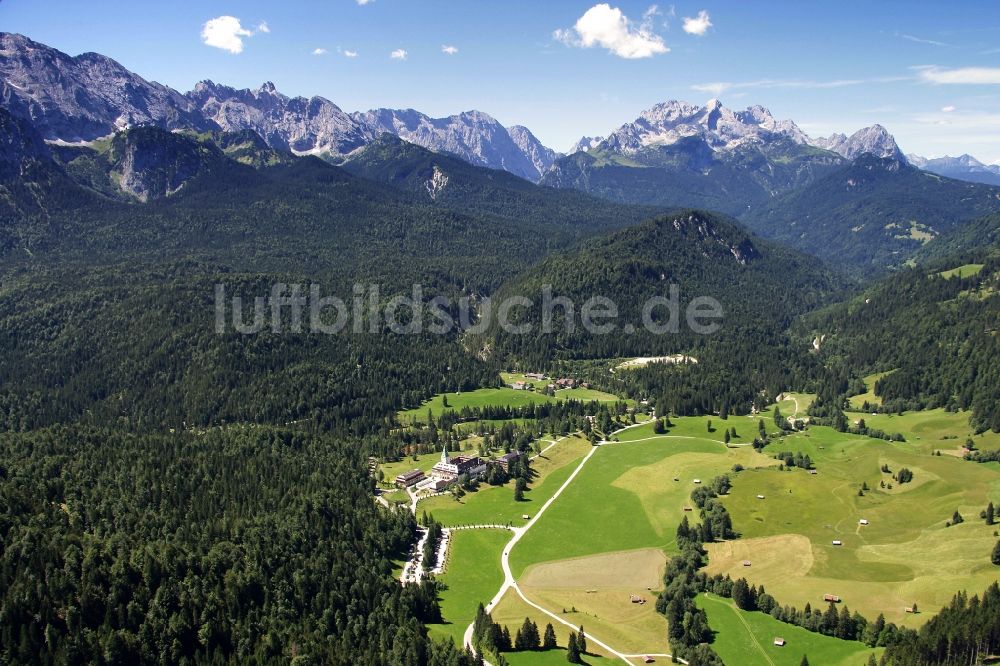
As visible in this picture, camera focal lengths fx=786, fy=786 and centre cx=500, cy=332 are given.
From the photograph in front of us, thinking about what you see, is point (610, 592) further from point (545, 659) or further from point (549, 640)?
point (545, 659)

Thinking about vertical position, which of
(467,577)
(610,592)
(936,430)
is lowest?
(610,592)

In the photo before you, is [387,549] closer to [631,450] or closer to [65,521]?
[65,521]

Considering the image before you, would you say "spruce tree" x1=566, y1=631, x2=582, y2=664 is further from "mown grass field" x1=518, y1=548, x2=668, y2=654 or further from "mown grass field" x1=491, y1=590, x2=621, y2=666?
"mown grass field" x1=518, y1=548, x2=668, y2=654

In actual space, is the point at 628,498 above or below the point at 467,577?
above

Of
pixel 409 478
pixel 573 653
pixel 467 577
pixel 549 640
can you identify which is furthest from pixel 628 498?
pixel 573 653

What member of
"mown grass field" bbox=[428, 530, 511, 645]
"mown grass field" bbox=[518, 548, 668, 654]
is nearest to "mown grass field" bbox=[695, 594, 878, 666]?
"mown grass field" bbox=[518, 548, 668, 654]

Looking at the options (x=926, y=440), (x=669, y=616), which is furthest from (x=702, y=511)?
(x=926, y=440)

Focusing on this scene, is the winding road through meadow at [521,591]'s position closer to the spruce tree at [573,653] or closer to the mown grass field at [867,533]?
the spruce tree at [573,653]
